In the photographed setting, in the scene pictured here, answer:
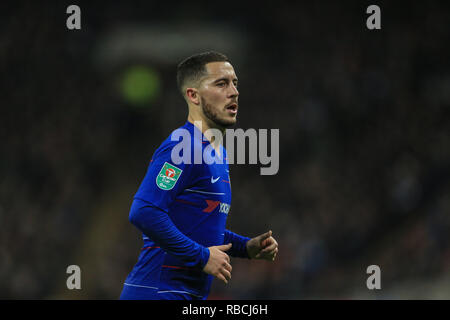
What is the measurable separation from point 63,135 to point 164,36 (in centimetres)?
593

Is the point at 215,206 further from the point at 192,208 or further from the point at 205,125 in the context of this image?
the point at 205,125

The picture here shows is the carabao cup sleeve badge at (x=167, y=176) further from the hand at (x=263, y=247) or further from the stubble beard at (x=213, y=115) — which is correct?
the hand at (x=263, y=247)

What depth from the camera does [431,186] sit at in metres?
9.35

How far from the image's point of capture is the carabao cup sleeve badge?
3.11 meters

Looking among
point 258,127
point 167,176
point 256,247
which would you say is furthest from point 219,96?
point 258,127

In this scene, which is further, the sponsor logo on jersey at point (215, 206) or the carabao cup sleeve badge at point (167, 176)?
the sponsor logo on jersey at point (215, 206)

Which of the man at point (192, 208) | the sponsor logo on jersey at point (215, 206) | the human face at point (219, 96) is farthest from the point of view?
the human face at point (219, 96)

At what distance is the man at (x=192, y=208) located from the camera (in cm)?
308

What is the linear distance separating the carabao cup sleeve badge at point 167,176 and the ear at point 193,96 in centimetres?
57

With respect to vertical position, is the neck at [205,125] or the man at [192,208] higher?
the neck at [205,125]

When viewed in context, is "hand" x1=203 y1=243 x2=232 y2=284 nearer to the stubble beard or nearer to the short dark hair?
the stubble beard

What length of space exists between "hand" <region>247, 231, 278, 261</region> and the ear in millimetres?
941

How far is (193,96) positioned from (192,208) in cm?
72

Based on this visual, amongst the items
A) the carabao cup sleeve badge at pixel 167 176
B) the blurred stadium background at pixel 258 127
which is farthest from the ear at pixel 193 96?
the blurred stadium background at pixel 258 127
